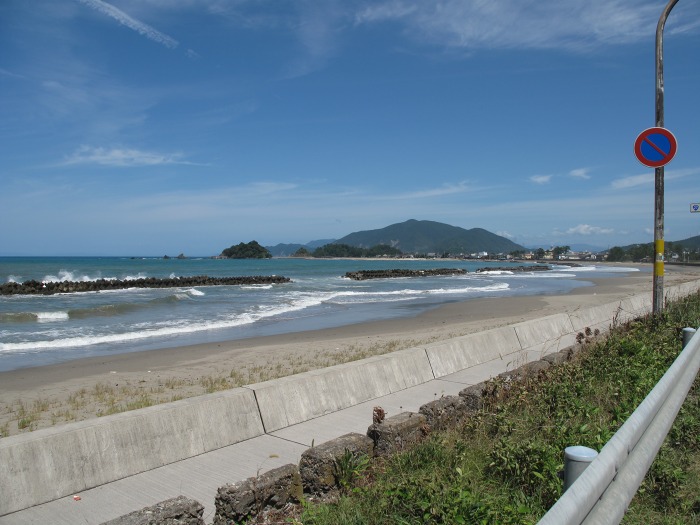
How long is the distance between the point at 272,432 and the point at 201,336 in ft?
41.4

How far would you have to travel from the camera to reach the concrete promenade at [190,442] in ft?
13.2

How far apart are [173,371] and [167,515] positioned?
897 centimetres

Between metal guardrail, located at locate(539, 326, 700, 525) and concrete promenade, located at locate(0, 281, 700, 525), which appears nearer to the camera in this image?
metal guardrail, located at locate(539, 326, 700, 525)

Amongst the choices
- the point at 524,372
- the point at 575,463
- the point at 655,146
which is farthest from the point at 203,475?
the point at 655,146

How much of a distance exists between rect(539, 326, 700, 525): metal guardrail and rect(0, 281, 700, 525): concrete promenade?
8.67 ft

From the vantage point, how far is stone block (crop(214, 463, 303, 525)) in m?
3.39

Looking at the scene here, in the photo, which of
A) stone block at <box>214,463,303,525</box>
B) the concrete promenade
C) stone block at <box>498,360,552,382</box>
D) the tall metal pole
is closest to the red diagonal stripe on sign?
the tall metal pole

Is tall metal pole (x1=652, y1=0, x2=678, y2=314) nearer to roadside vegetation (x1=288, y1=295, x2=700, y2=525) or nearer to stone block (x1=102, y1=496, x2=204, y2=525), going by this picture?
roadside vegetation (x1=288, y1=295, x2=700, y2=525)

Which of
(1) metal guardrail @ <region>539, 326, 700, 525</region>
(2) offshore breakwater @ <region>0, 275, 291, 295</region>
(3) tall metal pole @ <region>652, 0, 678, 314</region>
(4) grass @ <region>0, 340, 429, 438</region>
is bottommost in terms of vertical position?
(2) offshore breakwater @ <region>0, 275, 291, 295</region>

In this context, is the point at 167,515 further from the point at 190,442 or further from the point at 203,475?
the point at 190,442

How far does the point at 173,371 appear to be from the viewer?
11523 millimetres

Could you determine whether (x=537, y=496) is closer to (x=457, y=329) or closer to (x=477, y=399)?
(x=477, y=399)

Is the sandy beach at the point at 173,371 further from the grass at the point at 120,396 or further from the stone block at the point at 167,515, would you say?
the stone block at the point at 167,515

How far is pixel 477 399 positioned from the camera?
5742 mm
